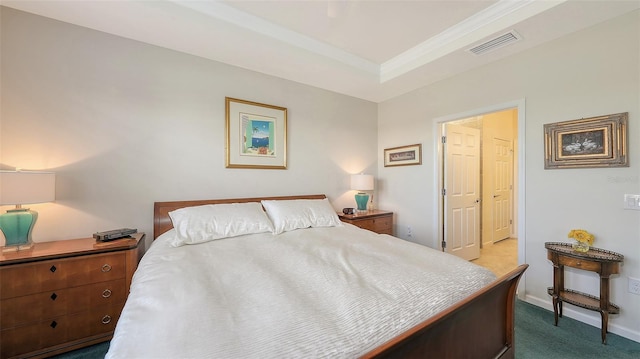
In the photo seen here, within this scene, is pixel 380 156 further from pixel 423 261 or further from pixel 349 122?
pixel 423 261

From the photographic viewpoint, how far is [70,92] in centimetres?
207

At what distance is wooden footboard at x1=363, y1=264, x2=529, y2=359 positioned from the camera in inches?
33.0

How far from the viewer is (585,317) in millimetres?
2086

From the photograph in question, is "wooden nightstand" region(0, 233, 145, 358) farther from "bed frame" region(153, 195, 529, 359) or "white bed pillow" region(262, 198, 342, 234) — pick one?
"bed frame" region(153, 195, 529, 359)

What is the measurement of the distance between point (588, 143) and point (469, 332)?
7.03 ft

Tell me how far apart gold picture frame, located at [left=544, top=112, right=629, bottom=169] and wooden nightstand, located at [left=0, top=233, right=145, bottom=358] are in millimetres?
3814

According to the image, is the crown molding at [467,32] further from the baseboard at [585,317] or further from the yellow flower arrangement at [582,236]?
the baseboard at [585,317]

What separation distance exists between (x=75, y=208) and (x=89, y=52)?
1395mm

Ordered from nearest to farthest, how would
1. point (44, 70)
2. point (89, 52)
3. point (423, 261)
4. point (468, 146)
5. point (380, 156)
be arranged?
point (423, 261)
point (44, 70)
point (89, 52)
point (468, 146)
point (380, 156)

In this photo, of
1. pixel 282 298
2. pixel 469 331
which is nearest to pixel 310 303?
pixel 282 298

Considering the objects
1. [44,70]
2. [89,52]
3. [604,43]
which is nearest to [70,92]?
[44,70]

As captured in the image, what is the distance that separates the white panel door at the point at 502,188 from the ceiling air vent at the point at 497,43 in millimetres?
Result: 2731

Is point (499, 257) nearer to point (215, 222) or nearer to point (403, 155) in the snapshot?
point (403, 155)

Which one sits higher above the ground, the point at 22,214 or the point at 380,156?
the point at 380,156
